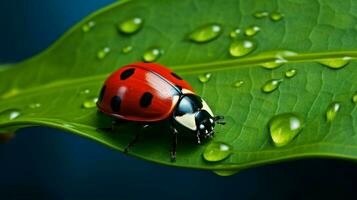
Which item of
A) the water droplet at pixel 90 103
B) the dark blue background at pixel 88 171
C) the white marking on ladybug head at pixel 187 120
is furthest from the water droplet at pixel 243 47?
the dark blue background at pixel 88 171

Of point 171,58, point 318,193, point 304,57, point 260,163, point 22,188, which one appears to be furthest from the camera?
point 22,188

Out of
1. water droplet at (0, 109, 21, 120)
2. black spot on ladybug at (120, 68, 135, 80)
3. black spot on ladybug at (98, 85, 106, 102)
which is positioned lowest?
water droplet at (0, 109, 21, 120)

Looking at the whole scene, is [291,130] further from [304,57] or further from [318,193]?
[318,193]

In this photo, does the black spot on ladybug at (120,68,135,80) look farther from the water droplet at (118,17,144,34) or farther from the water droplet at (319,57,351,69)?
the water droplet at (319,57,351,69)

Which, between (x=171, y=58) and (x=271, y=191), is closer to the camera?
(x=171, y=58)

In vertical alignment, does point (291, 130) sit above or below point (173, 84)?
below

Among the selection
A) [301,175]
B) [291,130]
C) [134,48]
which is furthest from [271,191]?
[291,130]

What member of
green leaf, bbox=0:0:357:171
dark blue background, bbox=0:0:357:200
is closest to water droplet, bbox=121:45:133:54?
green leaf, bbox=0:0:357:171
